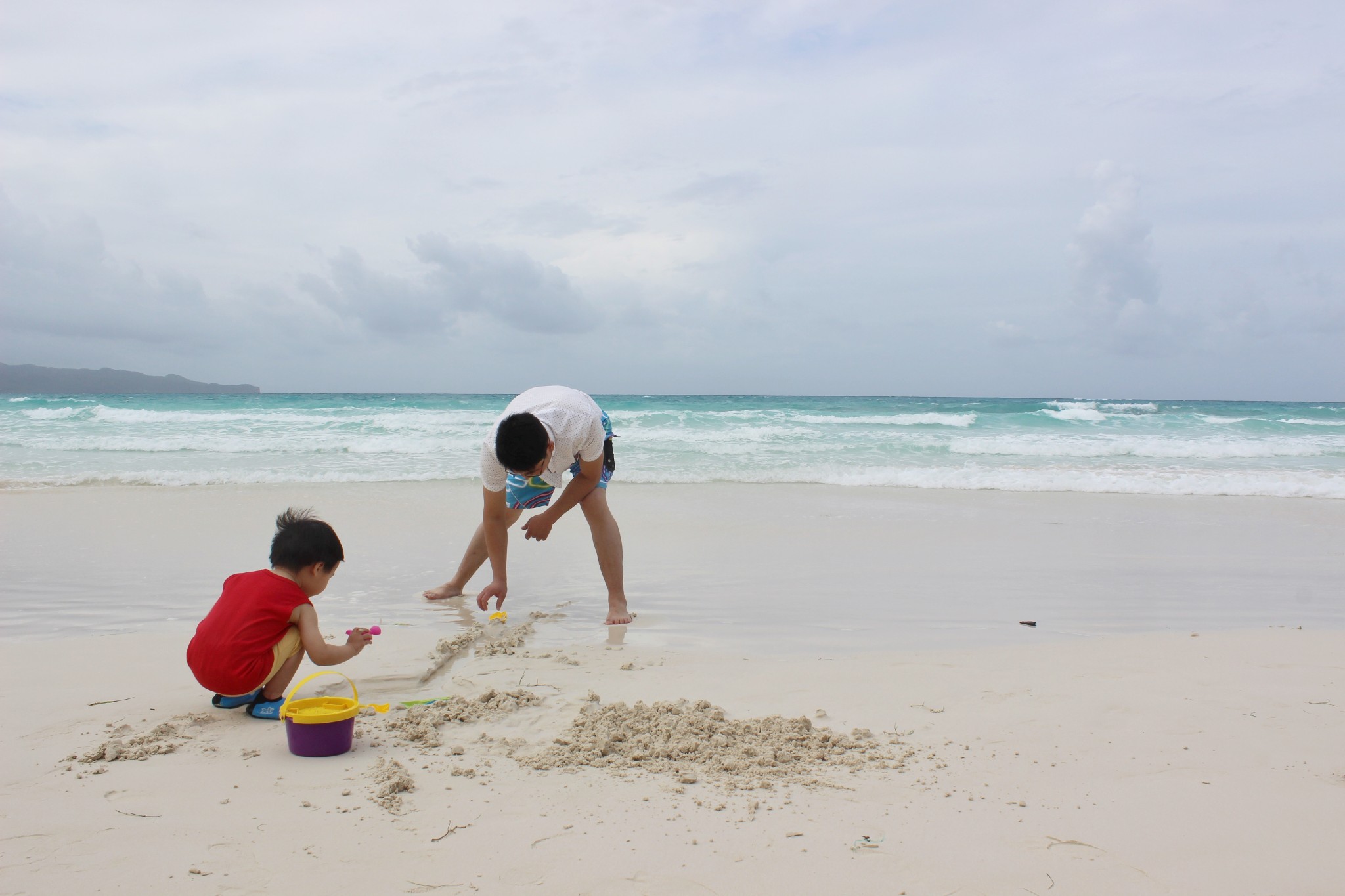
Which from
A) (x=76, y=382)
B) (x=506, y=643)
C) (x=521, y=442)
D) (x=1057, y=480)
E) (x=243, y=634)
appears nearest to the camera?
(x=243, y=634)

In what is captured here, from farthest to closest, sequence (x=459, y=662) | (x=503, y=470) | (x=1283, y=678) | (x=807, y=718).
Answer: (x=503, y=470)
(x=459, y=662)
(x=1283, y=678)
(x=807, y=718)

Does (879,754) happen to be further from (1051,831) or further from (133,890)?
(133,890)

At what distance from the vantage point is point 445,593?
15.5 feet

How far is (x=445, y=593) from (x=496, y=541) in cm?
91

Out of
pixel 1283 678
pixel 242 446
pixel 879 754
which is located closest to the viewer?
pixel 879 754

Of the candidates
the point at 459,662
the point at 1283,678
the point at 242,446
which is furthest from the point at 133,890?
the point at 242,446

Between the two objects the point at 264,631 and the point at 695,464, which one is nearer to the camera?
the point at 264,631

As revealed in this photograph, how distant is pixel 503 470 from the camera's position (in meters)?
3.81

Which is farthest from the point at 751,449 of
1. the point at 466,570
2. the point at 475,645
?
the point at 475,645

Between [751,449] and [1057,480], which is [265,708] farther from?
[751,449]

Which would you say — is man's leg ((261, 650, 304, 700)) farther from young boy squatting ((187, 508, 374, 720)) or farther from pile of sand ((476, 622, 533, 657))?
pile of sand ((476, 622, 533, 657))

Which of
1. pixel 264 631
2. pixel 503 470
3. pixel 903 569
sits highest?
pixel 503 470

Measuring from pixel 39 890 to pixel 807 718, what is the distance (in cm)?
204

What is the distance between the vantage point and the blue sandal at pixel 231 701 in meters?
2.76
